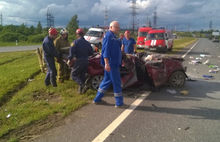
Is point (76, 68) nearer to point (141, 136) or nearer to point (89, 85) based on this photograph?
point (89, 85)

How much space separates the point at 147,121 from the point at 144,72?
246 cm

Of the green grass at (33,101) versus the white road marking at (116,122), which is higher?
the green grass at (33,101)

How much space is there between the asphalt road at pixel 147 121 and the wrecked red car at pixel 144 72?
514 millimetres

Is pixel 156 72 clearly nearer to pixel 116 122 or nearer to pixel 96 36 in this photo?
pixel 116 122

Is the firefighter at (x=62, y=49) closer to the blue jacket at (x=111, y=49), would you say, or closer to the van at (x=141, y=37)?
the blue jacket at (x=111, y=49)

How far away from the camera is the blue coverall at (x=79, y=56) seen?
18.7ft

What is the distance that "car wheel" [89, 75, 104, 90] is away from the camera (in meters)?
6.18

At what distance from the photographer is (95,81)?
6215 millimetres

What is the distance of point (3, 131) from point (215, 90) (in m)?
6.06

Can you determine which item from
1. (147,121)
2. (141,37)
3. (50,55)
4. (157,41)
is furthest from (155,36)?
(147,121)

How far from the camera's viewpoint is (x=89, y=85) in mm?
6227

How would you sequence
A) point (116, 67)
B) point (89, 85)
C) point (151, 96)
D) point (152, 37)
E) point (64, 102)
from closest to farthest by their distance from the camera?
point (116, 67)
point (64, 102)
point (151, 96)
point (89, 85)
point (152, 37)

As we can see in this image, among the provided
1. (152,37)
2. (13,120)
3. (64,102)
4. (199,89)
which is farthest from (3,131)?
(152,37)

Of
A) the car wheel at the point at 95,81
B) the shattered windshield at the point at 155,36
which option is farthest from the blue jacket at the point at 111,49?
the shattered windshield at the point at 155,36
